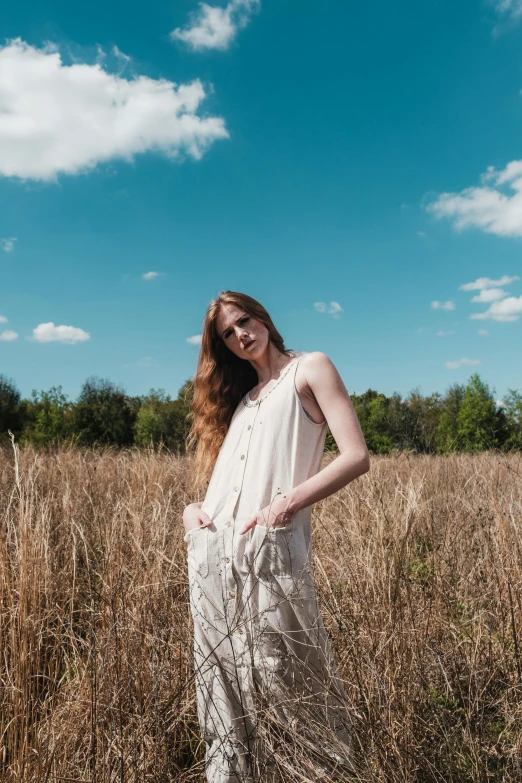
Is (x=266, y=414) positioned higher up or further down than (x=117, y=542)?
higher up

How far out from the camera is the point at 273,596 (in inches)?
57.7

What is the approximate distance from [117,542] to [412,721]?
1551mm

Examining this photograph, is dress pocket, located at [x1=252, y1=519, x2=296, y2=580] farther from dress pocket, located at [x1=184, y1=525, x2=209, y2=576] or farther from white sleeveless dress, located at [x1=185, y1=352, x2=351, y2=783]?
dress pocket, located at [x1=184, y1=525, x2=209, y2=576]

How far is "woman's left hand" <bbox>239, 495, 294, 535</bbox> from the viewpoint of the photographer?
56.3 inches

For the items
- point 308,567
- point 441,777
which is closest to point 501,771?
point 441,777

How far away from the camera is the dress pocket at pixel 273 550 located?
1.44m

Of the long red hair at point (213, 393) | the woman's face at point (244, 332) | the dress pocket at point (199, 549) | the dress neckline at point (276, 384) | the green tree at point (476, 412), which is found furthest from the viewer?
the green tree at point (476, 412)

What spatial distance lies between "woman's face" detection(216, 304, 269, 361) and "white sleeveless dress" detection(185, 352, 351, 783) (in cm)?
24

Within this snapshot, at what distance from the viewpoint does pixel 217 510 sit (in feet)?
5.42

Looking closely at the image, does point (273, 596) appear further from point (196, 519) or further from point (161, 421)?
point (161, 421)

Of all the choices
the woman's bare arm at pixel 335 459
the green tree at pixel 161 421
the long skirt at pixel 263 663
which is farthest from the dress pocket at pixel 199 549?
the green tree at pixel 161 421

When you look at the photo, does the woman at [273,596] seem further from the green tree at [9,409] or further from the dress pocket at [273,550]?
the green tree at [9,409]

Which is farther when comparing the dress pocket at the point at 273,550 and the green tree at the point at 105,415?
the green tree at the point at 105,415

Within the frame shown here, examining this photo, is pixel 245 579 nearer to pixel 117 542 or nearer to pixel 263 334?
pixel 263 334
